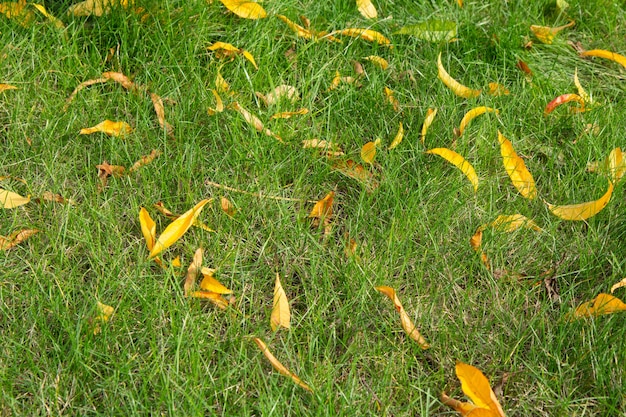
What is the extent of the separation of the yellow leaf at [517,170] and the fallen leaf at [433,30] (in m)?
0.60

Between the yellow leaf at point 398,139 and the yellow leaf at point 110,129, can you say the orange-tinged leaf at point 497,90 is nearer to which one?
the yellow leaf at point 398,139

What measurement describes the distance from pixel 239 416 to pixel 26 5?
5.76 feet

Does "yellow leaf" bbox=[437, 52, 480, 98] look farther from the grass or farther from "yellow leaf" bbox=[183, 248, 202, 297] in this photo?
"yellow leaf" bbox=[183, 248, 202, 297]

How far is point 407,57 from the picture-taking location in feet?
9.87

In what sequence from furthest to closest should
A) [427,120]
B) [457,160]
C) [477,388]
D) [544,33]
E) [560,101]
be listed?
[544,33], [560,101], [427,120], [457,160], [477,388]

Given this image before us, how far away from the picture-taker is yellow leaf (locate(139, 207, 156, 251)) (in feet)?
7.35

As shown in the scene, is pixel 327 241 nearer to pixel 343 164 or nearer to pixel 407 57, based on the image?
pixel 343 164

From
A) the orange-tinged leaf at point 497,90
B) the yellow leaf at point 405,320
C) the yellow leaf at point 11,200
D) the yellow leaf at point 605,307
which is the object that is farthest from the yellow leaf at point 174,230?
the orange-tinged leaf at point 497,90

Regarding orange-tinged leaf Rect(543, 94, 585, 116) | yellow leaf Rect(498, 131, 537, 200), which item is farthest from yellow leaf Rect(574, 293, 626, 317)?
orange-tinged leaf Rect(543, 94, 585, 116)

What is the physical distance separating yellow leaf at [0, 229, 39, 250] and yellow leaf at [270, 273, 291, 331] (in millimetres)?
672

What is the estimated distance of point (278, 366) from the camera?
6.50 feet

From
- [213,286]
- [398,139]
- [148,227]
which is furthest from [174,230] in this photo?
[398,139]

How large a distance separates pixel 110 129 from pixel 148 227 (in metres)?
0.48

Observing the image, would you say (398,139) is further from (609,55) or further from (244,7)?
(609,55)
